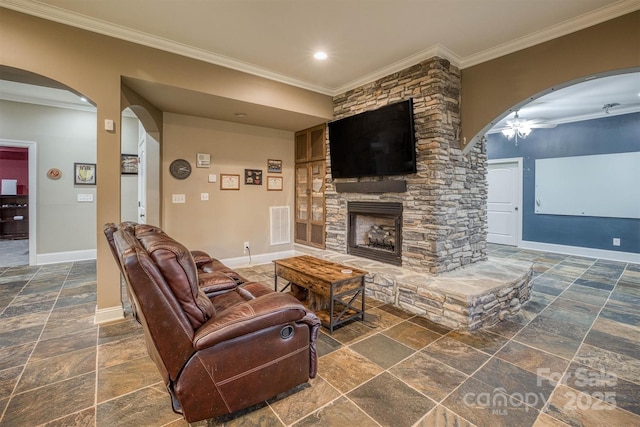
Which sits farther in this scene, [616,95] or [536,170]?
[536,170]

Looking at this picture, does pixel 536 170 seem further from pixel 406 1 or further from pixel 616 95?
pixel 406 1

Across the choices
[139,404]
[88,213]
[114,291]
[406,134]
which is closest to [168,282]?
[139,404]

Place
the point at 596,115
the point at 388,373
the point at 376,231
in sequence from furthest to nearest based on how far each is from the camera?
the point at 596,115 < the point at 376,231 < the point at 388,373

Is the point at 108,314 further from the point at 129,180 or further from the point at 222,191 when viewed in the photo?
the point at 129,180

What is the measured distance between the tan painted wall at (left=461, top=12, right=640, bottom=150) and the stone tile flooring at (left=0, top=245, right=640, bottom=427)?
7.45 feet

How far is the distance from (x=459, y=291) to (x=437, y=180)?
124 cm

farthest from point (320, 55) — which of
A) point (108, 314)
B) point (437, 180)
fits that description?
point (108, 314)

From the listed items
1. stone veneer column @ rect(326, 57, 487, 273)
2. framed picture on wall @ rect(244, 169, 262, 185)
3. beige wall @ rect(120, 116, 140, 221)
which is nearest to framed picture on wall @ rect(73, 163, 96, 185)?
beige wall @ rect(120, 116, 140, 221)

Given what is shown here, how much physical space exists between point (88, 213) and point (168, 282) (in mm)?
5311

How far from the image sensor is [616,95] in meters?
4.58

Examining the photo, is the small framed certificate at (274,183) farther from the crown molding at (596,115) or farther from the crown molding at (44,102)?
the crown molding at (596,115)

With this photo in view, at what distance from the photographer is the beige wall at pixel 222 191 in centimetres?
439

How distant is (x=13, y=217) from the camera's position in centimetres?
783

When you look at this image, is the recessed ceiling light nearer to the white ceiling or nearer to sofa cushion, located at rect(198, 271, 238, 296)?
the white ceiling
